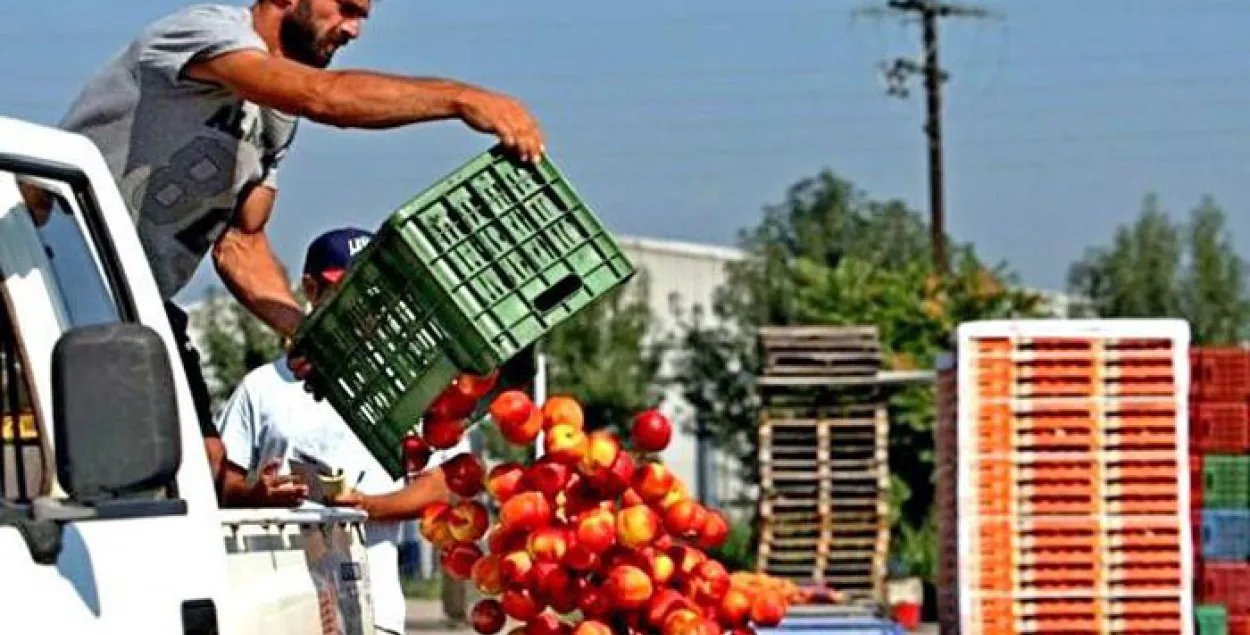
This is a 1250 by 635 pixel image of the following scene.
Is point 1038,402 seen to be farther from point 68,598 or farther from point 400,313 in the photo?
point 68,598

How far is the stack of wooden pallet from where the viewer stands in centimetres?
3234

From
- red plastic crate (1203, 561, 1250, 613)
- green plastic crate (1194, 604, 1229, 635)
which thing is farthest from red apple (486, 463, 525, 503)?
red plastic crate (1203, 561, 1250, 613)

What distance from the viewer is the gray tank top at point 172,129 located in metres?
6.48

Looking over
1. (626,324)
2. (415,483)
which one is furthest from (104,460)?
(626,324)

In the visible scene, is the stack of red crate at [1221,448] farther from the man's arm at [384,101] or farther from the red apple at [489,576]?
the man's arm at [384,101]

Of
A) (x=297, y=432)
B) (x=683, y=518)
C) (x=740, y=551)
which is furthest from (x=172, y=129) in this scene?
(x=740, y=551)

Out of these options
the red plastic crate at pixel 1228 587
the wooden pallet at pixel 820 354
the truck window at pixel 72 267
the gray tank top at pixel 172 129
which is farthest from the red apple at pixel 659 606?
the wooden pallet at pixel 820 354

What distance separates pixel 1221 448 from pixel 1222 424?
22 cm

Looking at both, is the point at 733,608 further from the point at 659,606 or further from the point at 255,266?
the point at 255,266

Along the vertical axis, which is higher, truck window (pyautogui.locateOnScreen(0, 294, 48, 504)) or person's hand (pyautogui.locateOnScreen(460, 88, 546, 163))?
person's hand (pyautogui.locateOnScreen(460, 88, 546, 163))

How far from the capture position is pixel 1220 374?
21.9 m

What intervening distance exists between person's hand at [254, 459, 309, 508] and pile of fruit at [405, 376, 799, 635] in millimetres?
275

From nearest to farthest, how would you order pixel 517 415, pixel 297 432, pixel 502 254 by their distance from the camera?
1. pixel 502 254
2. pixel 517 415
3. pixel 297 432

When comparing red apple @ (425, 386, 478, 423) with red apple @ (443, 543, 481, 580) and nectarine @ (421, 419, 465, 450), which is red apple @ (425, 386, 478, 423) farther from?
red apple @ (443, 543, 481, 580)
